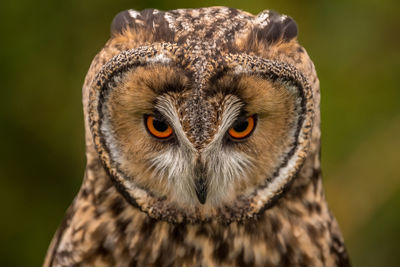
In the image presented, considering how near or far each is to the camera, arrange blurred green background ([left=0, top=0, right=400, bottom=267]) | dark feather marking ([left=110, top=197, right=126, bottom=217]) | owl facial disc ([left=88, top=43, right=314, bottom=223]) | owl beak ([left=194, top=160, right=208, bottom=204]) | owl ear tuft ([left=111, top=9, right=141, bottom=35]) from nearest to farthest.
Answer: owl facial disc ([left=88, top=43, right=314, bottom=223]) < owl beak ([left=194, top=160, right=208, bottom=204]) < owl ear tuft ([left=111, top=9, right=141, bottom=35]) < dark feather marking ([left=110, top=197, right=126, bottom=217]) < blurred green background ([left=0, top=0, right=400, bottom=267])

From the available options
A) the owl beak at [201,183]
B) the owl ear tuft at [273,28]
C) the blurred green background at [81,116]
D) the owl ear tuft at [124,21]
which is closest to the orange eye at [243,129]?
the owl beak at [201,183]

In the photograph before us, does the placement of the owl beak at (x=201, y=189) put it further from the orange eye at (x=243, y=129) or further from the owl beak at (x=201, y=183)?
the orange eye at (x=243, y=129)

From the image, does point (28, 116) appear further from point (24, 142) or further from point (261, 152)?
point (261, 152)

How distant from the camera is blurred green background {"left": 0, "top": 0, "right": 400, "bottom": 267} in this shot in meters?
3.33

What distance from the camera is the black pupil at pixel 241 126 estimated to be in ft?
6.26

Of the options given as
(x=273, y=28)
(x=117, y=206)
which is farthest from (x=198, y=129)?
(x=117, y=206)

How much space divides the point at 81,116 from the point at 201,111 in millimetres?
1921

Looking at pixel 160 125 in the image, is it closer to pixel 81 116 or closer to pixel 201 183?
pixel 201 183

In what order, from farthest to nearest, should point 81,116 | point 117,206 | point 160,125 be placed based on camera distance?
1. point 81,116
2. point 117,206
3. point 160,125

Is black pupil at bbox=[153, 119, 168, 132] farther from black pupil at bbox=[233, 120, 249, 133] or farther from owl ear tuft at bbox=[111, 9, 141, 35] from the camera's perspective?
owl ear tuft at bbox=[111, 9, 141, 35]

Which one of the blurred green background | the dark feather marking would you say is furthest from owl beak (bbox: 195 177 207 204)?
the blurred green background

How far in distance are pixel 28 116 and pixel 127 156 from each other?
1.92 meters

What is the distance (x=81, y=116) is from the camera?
3604mm

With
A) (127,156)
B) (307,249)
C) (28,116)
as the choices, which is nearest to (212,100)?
(127,156)
